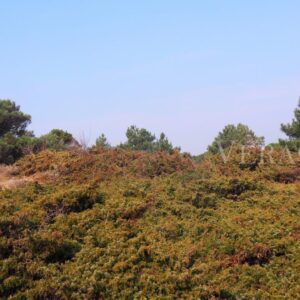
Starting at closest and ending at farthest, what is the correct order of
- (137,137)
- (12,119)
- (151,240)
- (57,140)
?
(151,240)
(57,140)
(12,119)
(137,137)

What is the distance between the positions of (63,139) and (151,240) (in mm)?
11086

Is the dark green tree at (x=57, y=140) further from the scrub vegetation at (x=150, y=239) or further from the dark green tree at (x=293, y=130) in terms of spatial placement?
the dark green tree at (x=293, y=130)

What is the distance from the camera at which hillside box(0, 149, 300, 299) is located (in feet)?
18.6

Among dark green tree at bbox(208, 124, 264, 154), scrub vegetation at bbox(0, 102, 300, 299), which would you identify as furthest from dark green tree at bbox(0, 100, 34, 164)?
dark green tree at bbox(208, 124, 264, 154)

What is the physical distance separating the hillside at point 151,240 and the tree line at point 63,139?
207 inches

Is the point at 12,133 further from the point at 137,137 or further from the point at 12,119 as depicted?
the point at 137,137

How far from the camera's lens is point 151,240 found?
6.87 meters

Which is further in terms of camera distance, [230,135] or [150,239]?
[230,135]

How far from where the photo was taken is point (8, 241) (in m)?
6.07

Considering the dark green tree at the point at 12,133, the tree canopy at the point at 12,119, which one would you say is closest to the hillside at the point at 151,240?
the dark green tree at the point at 12,133

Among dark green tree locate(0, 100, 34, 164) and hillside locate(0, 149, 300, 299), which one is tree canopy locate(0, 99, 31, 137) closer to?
dark green tree locate(0, 100, 34, 164)

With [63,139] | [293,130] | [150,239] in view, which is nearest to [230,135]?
[293,130]

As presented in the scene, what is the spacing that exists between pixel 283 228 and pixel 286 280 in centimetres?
169

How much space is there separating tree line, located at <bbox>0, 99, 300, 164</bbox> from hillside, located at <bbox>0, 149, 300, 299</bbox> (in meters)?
5.25
